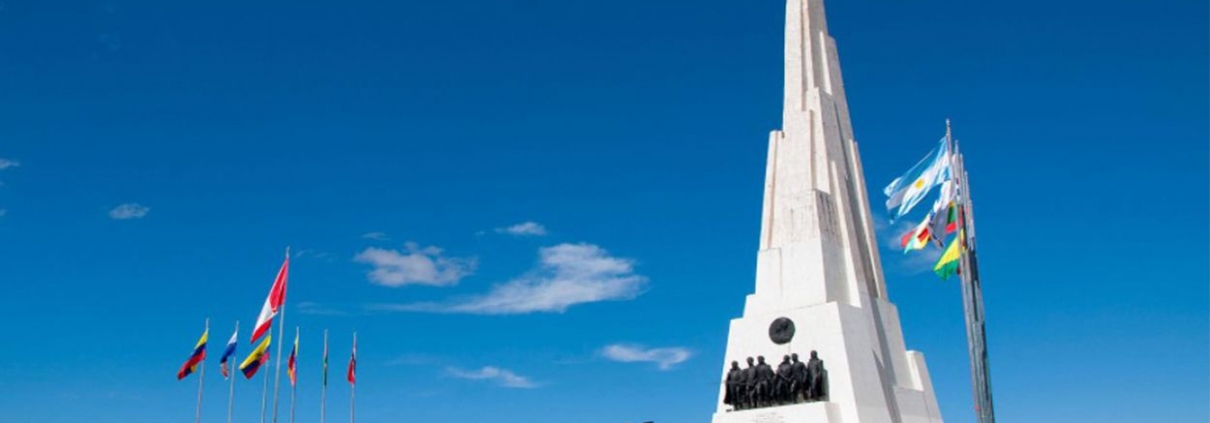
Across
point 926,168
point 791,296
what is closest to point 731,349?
point 791,296

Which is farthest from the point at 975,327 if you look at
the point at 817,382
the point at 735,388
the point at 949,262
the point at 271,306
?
the point at 271,306

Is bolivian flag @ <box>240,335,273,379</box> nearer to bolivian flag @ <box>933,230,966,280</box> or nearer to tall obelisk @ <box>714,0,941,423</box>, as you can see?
tall obelisk @ <box>714,0,941,423</box>

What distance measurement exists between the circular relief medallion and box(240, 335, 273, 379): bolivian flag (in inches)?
564

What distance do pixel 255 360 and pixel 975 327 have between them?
A: 787 inches

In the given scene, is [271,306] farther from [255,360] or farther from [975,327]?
[975,327]

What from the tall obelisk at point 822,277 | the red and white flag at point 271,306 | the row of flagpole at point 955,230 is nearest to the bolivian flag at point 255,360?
the red and white flag at point 271,306

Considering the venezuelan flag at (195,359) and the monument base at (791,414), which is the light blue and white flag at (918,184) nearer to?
the monument base at (791,414)

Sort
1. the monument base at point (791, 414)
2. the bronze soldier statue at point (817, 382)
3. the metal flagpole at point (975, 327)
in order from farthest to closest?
the bronze soldier statue at point (817, 382), the monument base at point (791, 414), the metal flagpole at point (975, 327)

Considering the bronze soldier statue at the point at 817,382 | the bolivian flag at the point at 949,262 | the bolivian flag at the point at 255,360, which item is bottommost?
the bronze soldier statue at the point at 817,382

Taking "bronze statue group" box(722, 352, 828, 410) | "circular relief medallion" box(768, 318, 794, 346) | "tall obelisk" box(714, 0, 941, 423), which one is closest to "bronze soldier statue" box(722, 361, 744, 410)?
"bronze statue group" box(722, 352, 828, 410)

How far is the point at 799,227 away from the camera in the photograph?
25500mm

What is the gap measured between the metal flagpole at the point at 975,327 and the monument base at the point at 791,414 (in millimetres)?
5063

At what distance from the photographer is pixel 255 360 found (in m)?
29.8

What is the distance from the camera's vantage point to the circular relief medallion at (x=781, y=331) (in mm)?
24312
